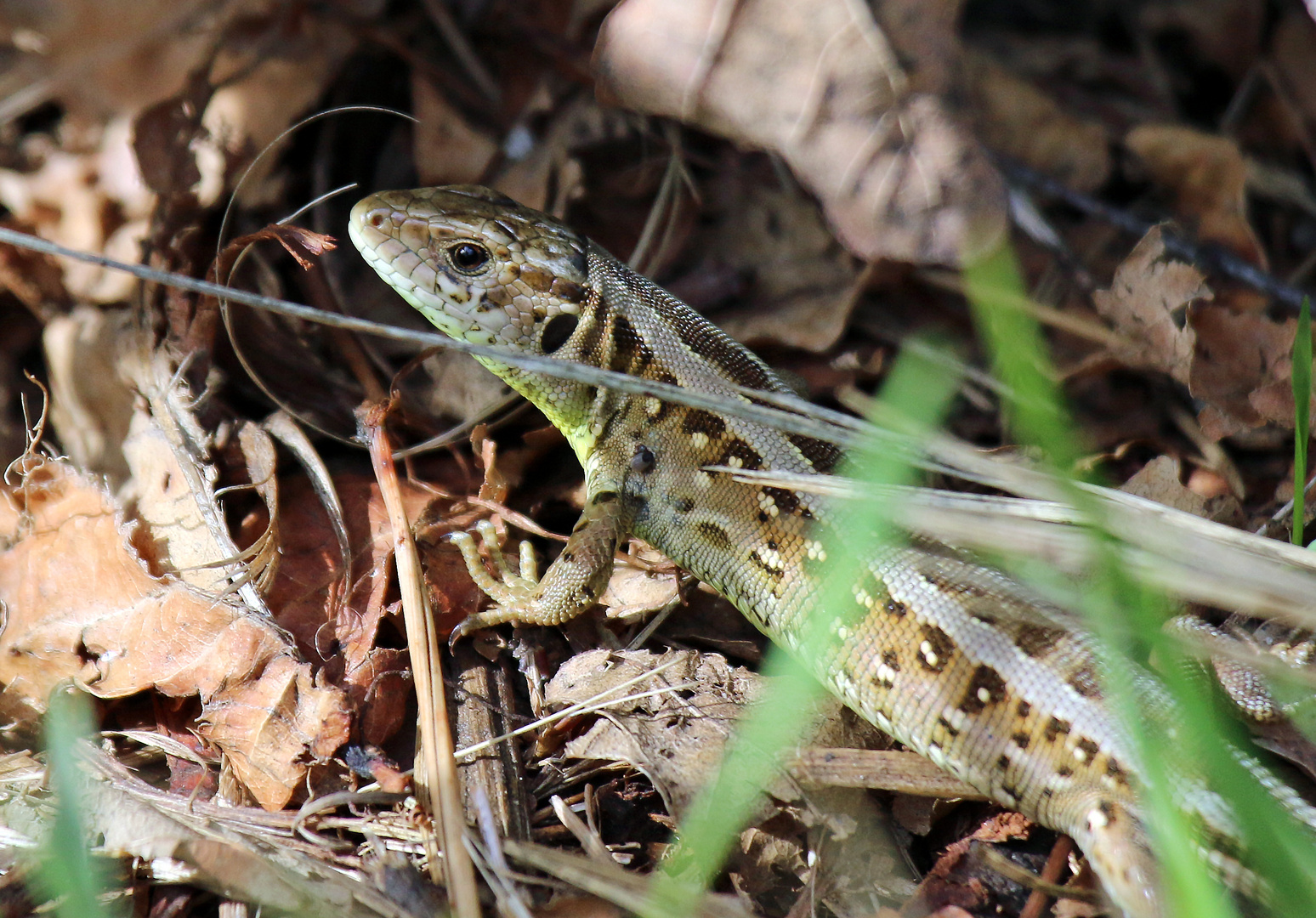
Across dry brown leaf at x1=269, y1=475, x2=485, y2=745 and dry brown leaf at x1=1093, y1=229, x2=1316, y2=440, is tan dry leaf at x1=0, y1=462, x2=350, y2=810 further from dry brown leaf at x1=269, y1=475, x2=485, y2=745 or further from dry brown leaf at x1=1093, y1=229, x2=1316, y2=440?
dry brown leaf at x1=1093, y1=229, x2=1316, y2=440

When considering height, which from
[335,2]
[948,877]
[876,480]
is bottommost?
[948,877]

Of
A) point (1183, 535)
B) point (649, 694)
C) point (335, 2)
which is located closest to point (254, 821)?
point (649, 694)

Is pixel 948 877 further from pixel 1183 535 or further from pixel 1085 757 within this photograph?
pixel 1183 535

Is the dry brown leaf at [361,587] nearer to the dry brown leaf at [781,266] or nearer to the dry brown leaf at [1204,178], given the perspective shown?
the dry brown leaf at [781,266]

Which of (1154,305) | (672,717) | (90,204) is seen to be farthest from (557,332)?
(1154,305)

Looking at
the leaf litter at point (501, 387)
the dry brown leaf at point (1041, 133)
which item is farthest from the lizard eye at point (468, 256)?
the dry brown leaf at point (1041, 133)

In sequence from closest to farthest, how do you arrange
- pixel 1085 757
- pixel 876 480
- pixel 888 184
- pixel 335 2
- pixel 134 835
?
pixel 876 480 < pixel 134 835 < pixel 1085 757 < pixel 888 184 < pixel 335 2
